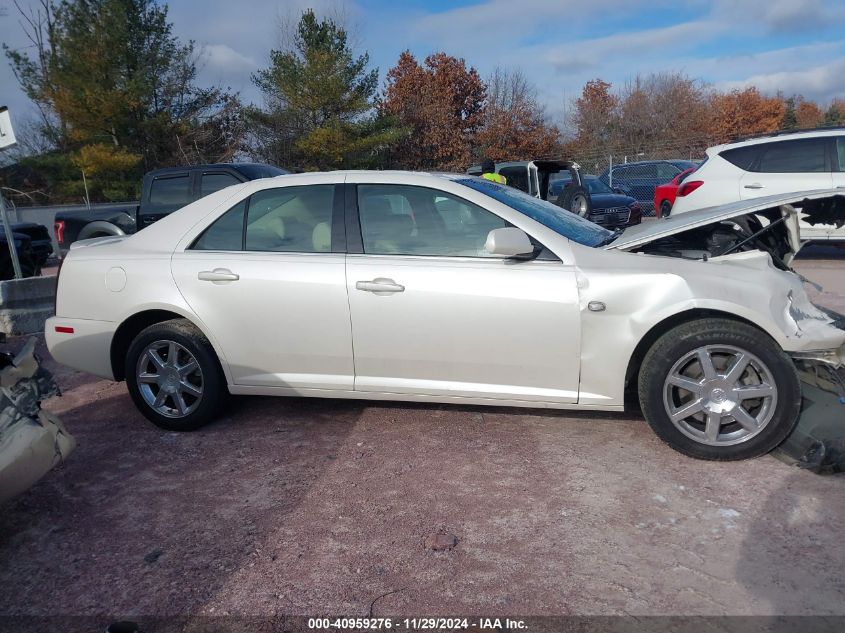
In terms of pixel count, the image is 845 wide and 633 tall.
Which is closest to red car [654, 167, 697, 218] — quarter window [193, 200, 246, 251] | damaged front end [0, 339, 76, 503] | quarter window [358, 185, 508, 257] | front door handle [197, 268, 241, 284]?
quarter window [358, 185, 508, 257]

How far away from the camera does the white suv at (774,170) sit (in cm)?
886

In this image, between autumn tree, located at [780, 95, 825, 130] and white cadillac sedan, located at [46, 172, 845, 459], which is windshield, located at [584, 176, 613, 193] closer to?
white cadillac sedan, located at [46, 172, 845, 459]

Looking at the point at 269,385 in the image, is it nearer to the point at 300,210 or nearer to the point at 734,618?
the point at 300,210

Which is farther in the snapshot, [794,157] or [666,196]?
[666,196]

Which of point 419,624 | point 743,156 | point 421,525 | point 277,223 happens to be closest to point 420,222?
point 277,223

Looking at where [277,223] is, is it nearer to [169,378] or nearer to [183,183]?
[169,378]

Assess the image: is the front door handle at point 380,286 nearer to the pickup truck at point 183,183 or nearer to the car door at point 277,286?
the car door at point 277,286

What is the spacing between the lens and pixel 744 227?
4230 mm

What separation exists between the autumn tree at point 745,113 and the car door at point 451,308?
139ft

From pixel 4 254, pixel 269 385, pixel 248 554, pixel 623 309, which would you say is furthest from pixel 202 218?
pixel 4 254

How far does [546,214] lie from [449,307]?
3.26ft

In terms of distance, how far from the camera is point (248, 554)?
115 inches

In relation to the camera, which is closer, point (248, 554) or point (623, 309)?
point (248, 554)

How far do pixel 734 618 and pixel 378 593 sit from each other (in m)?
1.34
